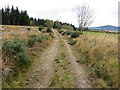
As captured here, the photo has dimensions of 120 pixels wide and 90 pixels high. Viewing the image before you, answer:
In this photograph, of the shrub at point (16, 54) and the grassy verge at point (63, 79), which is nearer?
the grassy verge at point (63, 79)

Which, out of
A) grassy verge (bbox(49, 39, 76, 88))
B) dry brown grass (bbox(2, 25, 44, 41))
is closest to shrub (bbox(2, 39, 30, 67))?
grassy verge (bbox(49, 39, 76, 88))

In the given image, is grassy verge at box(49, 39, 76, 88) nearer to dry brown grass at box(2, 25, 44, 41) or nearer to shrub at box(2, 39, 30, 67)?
shrub at box(2, 39, 30, 67)

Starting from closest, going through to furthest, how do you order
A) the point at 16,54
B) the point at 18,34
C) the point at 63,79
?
the point at 63,79 < the point at 16,54 < the point at 18,34

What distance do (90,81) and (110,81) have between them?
762mm

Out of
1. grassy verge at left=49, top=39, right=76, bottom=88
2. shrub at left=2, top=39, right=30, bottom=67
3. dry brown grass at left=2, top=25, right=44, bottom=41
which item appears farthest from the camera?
dry brown grass at left=2, top=25, right=44, bottom=41

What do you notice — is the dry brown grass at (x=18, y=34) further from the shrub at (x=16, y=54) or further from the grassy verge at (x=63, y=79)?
the grassy verge at (x=63, y=79)

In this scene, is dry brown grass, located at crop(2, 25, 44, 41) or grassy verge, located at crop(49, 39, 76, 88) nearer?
grassy verge, located at crop(49, 39, 76, 88)

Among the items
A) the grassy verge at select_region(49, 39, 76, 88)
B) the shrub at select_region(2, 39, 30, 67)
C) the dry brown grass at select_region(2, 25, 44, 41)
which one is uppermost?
the dry brown grass at select_region(2, 25, 44, 41)

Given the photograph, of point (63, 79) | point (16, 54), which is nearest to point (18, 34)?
point (16, 54)

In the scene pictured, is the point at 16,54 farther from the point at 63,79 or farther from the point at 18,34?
the point at 18,34

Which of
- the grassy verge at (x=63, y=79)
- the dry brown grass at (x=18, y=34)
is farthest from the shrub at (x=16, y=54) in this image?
the dry brown grass at (x=18, y=34)

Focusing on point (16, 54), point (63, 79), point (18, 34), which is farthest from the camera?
point (18, 34)

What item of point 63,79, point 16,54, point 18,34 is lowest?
point 63,79

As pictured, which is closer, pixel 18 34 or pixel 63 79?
pixel 63 79
